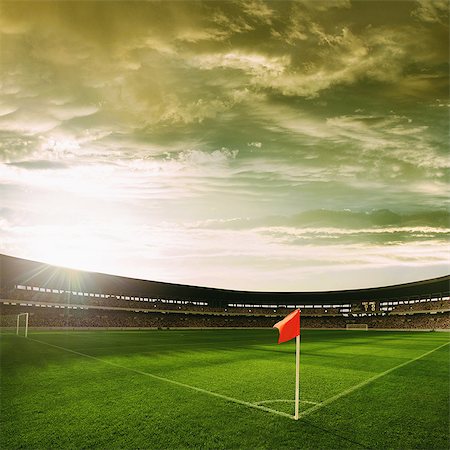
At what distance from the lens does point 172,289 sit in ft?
241

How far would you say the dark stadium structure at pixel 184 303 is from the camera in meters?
54.2

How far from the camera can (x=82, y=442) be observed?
611 cm

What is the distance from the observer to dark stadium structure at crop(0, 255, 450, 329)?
5419 centimetres

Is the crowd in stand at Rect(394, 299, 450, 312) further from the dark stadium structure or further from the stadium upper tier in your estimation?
the stadium upper tier

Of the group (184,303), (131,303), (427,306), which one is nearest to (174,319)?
(184,303)

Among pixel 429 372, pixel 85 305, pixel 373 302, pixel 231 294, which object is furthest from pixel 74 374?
pixel 373 302

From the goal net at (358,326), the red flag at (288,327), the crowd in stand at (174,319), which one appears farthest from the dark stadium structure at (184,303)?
the red flag at (288,327)

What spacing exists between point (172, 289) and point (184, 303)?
8522 millimetres

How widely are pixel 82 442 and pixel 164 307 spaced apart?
232ft

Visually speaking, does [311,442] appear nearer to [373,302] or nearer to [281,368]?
[281,368]

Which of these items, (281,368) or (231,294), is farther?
(231,294)

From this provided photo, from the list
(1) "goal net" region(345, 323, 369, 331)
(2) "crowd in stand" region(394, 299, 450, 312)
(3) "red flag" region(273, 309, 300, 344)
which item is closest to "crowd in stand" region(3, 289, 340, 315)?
(1) "goal net" region(345, 323, 369, 331)

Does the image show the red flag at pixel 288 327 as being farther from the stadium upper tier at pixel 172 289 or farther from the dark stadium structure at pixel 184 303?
the dark stadium structure at pixel 184 303

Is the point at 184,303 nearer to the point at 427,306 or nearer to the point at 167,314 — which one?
the point at 167,314
